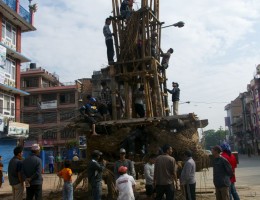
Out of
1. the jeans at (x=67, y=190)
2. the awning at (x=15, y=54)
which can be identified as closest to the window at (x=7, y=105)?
the awning at (x=15, y=54)

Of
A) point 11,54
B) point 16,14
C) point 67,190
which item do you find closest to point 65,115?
point 11,54

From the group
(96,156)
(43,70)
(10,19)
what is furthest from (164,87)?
(43,70)

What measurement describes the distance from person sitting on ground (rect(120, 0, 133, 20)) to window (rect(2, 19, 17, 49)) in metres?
17.3

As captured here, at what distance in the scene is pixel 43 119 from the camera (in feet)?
167

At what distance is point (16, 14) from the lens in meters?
27.7

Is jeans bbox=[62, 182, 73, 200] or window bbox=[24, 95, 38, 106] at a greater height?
window bbox=[24, 95, 38, 106]

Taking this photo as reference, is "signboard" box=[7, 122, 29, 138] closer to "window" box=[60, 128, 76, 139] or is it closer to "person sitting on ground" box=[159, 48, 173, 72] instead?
"window" box=[60, 128, 76, 139]

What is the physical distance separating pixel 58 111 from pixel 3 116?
2394 centimetres

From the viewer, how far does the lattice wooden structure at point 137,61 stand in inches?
469

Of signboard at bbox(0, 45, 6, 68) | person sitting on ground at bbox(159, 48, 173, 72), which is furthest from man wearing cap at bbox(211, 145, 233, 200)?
signboard at bbox(0, 45, 6, 68)

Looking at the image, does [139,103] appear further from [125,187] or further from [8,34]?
[8,34]

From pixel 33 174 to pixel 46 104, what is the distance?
4460 centimetres

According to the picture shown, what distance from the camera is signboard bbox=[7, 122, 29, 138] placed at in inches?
1053

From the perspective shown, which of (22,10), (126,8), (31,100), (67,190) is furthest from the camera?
(31,100)
